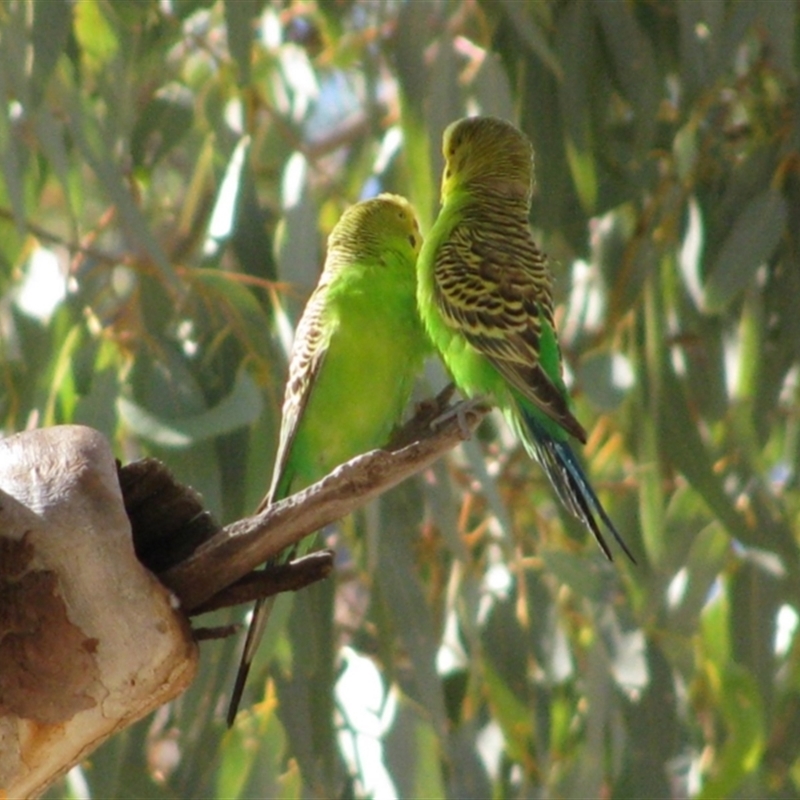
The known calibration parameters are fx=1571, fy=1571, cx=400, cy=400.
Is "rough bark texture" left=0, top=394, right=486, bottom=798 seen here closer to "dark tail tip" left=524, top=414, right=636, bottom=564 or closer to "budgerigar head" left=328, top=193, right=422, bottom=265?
"dark tail tip" left=524, top=414, right=636, bottom=564

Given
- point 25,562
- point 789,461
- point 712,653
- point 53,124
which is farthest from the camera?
point 789,461

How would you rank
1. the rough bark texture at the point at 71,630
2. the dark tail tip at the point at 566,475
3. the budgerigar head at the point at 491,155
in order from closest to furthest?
the rough bark texture at the point at 71,630 → the dark tail tip at the point at 566,475 → the budgerigar head at the point at 491,155

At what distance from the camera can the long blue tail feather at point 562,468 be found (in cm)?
189

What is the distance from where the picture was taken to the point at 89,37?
9.18 ft

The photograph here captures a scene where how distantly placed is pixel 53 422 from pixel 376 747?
0.81 meters

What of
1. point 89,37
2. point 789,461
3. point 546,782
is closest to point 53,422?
point 89,37

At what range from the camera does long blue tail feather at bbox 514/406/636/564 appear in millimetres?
1890

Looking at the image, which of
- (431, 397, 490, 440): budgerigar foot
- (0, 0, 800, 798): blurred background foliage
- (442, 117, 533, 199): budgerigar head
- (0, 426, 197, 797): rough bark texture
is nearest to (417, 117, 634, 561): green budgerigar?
(442, 117, 533, 199): budgerigar head

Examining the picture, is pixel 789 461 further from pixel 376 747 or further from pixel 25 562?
→ pixel 25 562

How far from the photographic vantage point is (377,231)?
230 centimetres

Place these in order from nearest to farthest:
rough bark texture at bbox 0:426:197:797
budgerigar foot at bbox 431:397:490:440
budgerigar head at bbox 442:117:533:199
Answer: rough bark texture at bbox 0:426:197:797, budgerigar foot at bbox 431:397:490:440, budgerigar head at bbox 442:117:533:199

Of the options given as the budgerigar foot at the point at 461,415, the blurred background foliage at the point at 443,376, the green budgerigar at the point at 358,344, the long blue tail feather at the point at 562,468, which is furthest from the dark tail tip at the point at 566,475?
the blurred background foliage at the point at 443,376

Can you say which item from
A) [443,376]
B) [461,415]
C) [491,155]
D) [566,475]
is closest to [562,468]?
[566,475]

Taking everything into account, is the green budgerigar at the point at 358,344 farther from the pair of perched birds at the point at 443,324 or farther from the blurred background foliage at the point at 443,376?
the blurred background foliage at the point at 443,376
